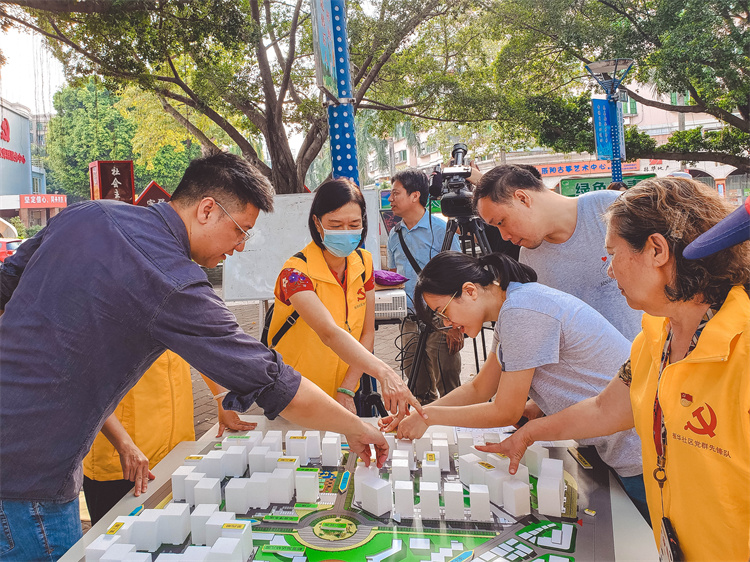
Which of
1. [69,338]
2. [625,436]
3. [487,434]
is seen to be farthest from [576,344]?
[69,338]

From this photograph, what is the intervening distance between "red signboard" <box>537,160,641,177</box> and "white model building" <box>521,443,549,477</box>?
2288 cm

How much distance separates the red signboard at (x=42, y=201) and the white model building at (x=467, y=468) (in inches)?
1174

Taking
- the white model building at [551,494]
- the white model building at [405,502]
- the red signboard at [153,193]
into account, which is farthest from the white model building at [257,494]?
the red signboard at [153,193]

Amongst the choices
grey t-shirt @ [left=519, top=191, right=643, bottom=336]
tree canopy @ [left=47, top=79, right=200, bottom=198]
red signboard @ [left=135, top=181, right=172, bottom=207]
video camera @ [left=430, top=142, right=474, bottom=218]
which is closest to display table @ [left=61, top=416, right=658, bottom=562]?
grey t-shirt @ [left=519, top=191, right=643, bottom=336]

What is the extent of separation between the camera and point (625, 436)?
1.71 metres

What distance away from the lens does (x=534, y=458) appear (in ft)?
5.49

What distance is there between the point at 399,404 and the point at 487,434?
340mm

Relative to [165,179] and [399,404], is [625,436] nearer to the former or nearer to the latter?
[399,404]

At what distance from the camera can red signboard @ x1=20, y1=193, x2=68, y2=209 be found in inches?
1047

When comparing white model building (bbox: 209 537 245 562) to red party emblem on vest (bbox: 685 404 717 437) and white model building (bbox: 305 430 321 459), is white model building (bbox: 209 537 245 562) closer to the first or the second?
white model building (bbox: 305 430 321 459)

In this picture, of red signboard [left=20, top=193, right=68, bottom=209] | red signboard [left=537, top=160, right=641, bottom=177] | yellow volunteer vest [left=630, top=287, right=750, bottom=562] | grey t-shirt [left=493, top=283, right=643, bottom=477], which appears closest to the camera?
yellow volunteer vest [left=630, top=287, right=750, bottom=562]

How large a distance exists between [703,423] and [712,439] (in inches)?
1.3

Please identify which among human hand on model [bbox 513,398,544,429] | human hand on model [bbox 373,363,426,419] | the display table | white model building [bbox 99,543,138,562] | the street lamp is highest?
the street lamp

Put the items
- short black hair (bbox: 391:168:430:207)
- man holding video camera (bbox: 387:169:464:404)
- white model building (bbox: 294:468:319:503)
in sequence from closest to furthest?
white model building (bbox: 294:468:319:503) < man holding video camera (bbox: 387:169:464:404) < short black hair (bbox: 391:168:430:207)
